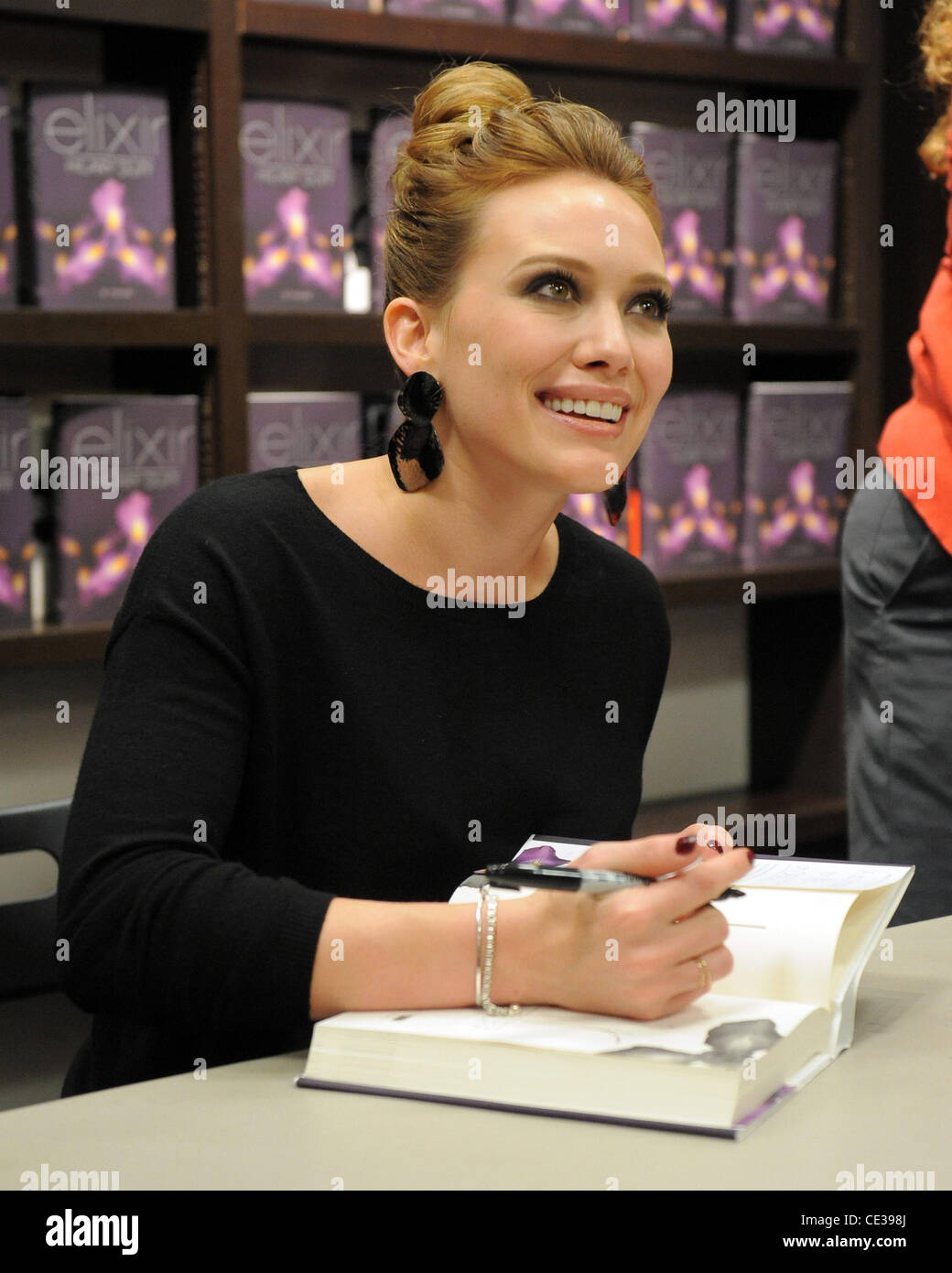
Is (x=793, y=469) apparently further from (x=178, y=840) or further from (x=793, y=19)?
(x=178, y=840)

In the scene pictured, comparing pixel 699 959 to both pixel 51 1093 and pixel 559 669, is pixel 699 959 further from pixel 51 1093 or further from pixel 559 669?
pixel 51 1093

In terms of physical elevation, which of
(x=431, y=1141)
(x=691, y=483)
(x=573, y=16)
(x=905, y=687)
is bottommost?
(x=431, y=1141)

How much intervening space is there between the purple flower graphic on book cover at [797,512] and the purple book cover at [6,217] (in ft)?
4.25

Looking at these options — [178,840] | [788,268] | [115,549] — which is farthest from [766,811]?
[178,840]

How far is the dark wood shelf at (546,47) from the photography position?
214 centimetres

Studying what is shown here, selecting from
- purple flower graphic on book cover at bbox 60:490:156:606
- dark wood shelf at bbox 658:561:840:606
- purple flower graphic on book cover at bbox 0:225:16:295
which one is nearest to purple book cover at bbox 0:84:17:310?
purple flower graphic on book cover at bbox 0:225:16:295

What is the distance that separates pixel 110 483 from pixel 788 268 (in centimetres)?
128

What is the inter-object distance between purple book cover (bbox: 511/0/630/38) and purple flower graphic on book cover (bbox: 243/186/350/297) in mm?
480

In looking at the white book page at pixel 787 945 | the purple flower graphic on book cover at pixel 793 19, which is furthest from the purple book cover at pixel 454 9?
the white book page at pixel 787 945

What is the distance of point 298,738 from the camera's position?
1.27 metres

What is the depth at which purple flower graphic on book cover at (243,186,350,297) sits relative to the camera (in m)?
2.16

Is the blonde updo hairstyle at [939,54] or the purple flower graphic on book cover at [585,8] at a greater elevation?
the purple flower graphic on book cover at [585,8]

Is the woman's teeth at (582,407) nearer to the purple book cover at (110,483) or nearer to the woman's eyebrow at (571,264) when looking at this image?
the woman's eyebrow at (571,264)

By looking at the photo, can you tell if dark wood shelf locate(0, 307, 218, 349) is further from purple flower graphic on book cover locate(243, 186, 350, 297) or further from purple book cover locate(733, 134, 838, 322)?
purple book cover locate(733, 134, 838, 322)
